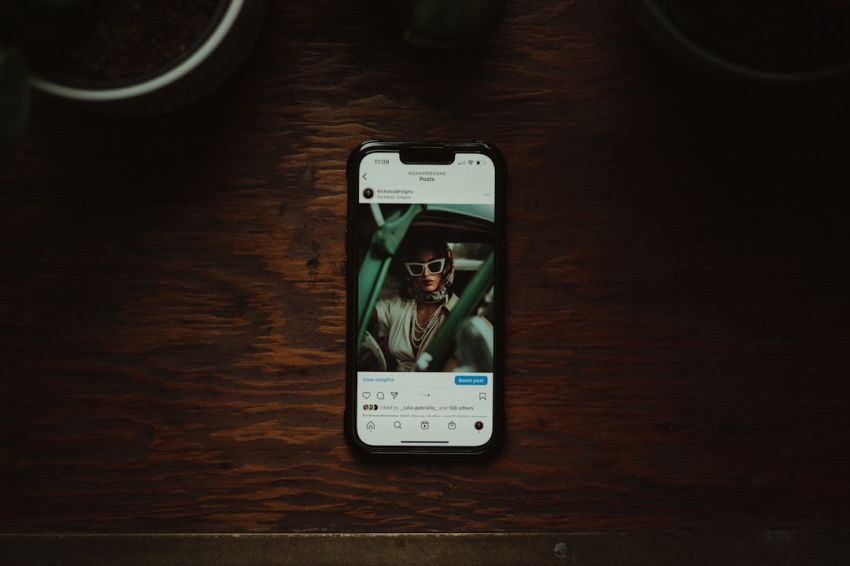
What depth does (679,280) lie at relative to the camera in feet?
1.56

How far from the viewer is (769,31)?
1.27 feet

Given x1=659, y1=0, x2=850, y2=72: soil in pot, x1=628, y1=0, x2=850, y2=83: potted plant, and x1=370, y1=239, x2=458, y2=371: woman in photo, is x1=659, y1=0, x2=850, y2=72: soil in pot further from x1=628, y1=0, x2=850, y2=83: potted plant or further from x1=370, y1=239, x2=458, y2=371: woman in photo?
x1=370, y1=239, x2=458, y2=371: woman in photo

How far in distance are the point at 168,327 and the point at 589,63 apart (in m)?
0.33

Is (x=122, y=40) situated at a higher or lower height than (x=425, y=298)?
higher

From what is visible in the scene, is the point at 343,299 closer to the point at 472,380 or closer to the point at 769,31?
the point at 472,380

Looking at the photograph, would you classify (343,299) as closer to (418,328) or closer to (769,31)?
(418,328)

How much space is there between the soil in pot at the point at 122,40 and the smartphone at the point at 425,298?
127mm

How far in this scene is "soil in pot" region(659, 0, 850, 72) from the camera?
383 millimetres

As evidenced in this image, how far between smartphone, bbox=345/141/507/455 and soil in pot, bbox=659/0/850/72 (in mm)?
144

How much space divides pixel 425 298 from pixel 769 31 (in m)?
0.26

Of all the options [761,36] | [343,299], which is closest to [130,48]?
[343,299]

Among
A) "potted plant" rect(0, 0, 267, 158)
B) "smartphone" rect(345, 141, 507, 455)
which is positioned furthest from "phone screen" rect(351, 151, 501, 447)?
"potted plant" rect(0, 0, 267, 158)

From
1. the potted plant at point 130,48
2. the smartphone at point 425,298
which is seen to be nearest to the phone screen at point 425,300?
the smartphone at point 425,298

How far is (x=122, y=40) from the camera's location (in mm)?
387
